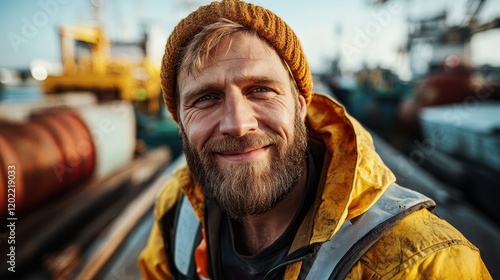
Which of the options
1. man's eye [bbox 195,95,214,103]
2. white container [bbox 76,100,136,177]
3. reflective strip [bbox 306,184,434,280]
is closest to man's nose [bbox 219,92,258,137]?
man's eye [bbox 195,95,214,103]

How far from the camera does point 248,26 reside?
147 cm

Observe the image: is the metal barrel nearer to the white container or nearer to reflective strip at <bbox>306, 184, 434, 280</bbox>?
the white container

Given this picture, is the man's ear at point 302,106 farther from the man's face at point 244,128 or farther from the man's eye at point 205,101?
the man's eye at point 205,101

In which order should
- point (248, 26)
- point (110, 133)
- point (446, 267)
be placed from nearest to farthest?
1. point (446, 267)
2. point (248, 26)
3. point (110, 133)

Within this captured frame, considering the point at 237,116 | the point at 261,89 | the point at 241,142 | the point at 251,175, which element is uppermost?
the point at 261,89

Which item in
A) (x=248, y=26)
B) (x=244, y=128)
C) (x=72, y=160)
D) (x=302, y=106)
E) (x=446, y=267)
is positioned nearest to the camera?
(x=446, y=267)

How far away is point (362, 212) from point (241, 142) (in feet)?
1.76

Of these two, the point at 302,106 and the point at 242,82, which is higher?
the point at 242,82

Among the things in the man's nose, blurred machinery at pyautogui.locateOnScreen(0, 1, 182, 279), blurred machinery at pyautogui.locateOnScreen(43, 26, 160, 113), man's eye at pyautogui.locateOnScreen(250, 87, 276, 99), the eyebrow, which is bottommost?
blurred machinery at pyautogui.locateOnScreen(0, 1, 182, 279)

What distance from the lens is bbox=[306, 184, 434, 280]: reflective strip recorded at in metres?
1.21

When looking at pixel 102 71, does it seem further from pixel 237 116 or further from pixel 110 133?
pixel 237 116

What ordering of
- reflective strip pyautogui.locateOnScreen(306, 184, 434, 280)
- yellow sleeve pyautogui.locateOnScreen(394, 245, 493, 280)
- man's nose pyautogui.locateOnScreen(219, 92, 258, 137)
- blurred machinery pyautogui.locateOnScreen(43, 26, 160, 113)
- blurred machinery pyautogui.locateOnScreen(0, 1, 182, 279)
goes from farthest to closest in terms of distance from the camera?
blurred machinery pyautogui.locateOnScreen(43, 26, 160, 113) < blurred machinery pyautogui.locateOnScreen(0, 1, 182, 279) < man's nose pyautogui.locateOnScreen(219, 92, 258, 137) < reflective strip pyautogui.locateOnScreen(306, 184, 434, 280) < yellow sleeve pyautogui.locateOnScreen(394, 245, 493, 280)

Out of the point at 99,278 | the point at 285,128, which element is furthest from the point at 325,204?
the point at 99,278

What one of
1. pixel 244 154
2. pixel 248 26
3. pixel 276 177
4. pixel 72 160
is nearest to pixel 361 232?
pixel 276 177
